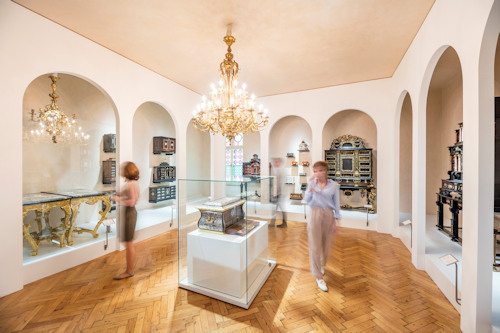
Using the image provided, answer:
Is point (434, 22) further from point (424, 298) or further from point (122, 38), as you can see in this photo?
point (122, 38)

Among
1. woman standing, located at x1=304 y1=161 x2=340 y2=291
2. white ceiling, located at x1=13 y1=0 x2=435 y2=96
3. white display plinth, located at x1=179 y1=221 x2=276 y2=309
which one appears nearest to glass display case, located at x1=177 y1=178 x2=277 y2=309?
white display plinth, located at x1=179 y1=221 x2=276 y2=309

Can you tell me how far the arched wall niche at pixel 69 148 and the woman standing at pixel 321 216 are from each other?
13.7 ft

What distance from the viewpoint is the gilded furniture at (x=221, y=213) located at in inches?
104

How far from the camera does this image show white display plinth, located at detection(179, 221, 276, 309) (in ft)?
8.45

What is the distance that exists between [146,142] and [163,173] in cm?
123

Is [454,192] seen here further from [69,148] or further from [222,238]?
[69,148]

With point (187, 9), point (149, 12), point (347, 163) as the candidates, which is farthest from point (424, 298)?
point (149, 12)

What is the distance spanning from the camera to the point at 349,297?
2.81 metres

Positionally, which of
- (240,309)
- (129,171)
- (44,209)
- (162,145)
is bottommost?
(240,309)

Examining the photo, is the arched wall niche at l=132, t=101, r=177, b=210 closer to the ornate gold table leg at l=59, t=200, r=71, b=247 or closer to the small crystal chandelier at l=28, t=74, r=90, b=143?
the small crystal chandelier at l=28, t=74, r=90, b=143

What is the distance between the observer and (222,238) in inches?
104

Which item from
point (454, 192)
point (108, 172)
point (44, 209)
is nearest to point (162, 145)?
point (108, 172)

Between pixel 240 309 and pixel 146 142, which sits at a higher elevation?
pixel 146 142

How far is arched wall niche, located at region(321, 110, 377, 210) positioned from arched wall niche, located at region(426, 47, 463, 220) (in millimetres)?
1420
